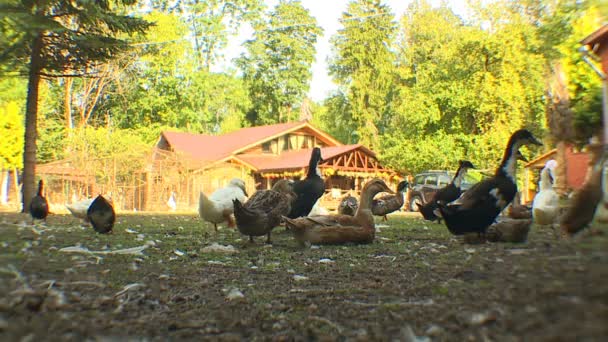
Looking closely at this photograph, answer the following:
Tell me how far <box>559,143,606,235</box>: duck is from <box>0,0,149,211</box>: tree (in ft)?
39.7

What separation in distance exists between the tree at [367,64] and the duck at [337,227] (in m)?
41.3

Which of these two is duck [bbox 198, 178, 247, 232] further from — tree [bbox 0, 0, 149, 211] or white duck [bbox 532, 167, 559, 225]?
tree [bbox 0, 0, 149, 211]

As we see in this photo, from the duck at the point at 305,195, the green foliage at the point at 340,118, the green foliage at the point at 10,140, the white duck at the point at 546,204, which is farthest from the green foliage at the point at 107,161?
the green foliage at the point at 340,118

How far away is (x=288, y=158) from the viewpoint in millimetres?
35500

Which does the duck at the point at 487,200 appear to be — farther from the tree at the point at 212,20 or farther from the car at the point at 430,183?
the tree at the point at 212,20

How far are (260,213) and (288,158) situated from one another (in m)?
28.7

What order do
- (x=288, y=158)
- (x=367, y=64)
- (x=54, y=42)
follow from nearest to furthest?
(x=54, y=42) → (x=288, y=158) → (x=367, y=64)

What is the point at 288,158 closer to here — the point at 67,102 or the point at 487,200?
the point at 67,102

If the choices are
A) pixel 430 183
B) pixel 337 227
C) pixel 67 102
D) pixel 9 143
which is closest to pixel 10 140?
pixel 9 143

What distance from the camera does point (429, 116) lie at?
111ft

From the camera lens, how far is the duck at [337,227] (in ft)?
21.9

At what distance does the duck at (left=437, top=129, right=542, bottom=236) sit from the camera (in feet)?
20.5

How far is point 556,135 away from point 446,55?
18.6 meters

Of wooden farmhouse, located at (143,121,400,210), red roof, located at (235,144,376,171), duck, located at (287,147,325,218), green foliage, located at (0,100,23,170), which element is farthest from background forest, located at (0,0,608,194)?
duck, located at (287,147,325,218)
